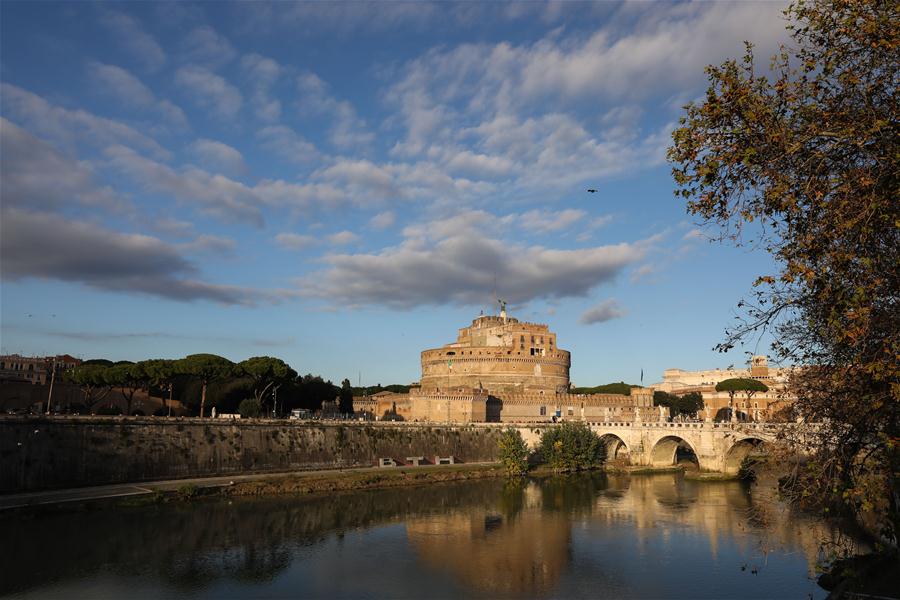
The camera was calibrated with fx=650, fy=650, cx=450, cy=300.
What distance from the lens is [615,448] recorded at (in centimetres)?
4853

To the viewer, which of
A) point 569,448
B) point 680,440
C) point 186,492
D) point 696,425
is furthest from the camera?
point 680,440

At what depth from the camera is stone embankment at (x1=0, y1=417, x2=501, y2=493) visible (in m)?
26.2

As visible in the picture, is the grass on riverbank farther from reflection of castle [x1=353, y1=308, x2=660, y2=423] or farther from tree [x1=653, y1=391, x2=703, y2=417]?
tree [x1=653, y1=391, x2=703, y2=417]

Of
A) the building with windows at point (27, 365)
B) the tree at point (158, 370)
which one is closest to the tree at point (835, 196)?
the tree at point (158, 370)

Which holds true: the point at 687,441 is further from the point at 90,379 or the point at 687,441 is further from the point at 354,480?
the point at 90,379

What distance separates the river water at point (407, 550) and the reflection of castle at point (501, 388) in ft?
69.8

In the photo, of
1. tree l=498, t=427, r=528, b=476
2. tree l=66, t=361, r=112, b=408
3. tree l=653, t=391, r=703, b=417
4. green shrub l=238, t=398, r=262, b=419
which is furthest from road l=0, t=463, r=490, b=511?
tree l=653, t=391, r=703, b=417

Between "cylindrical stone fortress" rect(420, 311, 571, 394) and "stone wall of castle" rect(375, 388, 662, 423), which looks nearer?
"stone wall of castle" rect(375, 388, 662, 423)

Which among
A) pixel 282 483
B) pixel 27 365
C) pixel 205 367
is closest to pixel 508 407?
pixel 205 367

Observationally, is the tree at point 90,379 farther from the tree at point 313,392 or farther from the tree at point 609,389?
the tree at point 609,389

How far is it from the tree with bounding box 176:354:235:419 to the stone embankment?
6684 millimetres

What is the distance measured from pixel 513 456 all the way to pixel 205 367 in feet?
64.4

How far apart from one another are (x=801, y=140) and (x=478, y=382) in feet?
174

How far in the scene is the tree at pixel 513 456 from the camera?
1550 inches
